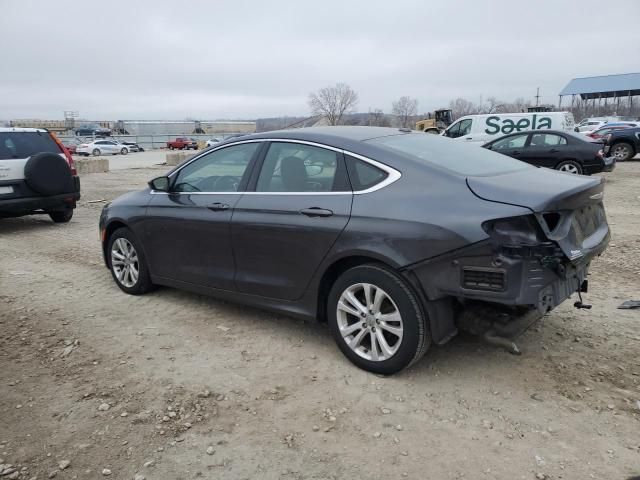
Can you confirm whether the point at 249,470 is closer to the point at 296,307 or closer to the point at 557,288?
the point at 296,307

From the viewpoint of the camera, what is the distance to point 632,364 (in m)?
3.59

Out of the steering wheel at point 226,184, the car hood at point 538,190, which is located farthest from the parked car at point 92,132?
the car hood at point 538,190

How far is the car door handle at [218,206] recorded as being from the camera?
14.1ft

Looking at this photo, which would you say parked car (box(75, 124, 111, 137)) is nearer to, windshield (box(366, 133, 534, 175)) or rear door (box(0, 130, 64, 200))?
rear door (box(0, 130, 64, 200))

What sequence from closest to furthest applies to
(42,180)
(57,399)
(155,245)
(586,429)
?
(586,429)
(57,399)
(155,245)
(42,180)

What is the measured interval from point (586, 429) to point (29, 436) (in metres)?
3.07

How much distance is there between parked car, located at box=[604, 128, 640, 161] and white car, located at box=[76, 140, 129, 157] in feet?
139

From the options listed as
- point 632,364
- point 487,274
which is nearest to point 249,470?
point 487,274

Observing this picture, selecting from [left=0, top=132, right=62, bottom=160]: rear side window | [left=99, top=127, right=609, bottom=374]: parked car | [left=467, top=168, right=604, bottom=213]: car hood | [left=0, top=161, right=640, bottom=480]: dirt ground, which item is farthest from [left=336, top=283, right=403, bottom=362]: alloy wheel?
[left=0, top=132, right=62, bottom=160]: rear side window

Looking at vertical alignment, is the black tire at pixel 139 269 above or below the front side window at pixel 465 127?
below

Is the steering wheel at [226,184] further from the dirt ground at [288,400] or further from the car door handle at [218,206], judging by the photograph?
the dirt ground at [288,400]

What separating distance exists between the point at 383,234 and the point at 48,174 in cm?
706

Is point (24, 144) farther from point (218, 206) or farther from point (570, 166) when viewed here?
point (570, 166)

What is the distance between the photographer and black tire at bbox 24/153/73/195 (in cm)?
831
